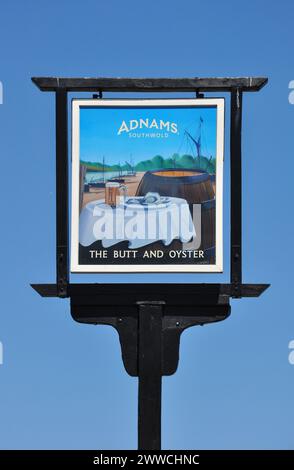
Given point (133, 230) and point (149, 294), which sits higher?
point (133, 230)

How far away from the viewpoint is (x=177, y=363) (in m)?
69.2

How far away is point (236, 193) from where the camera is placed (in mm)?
69250

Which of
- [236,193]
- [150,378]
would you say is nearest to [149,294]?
[150,378]

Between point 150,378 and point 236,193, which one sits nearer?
point 150,378

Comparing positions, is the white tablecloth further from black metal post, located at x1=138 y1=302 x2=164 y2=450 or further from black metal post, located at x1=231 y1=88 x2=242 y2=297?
black metal post, located at x1=138 y1=302 x2=164 y2=450

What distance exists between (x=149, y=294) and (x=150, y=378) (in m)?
0.89

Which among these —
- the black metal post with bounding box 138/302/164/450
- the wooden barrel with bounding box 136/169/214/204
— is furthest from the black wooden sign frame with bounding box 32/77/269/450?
the wooden barrel with bounding box 136/169/214/204

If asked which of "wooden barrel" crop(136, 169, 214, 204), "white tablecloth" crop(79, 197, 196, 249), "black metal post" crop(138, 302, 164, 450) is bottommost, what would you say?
"black metal post" crop(138, 302, 164, 450)

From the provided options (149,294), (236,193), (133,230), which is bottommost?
(149,294)

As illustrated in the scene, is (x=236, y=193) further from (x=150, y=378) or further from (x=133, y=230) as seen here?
(x=150, y=378)

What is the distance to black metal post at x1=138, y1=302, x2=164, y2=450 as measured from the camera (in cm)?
6912

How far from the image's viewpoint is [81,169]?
6938 cm

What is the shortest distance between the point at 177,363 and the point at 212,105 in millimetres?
2759

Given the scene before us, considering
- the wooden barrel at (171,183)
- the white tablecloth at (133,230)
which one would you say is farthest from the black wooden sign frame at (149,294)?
the wooden barrel at (171,183)
